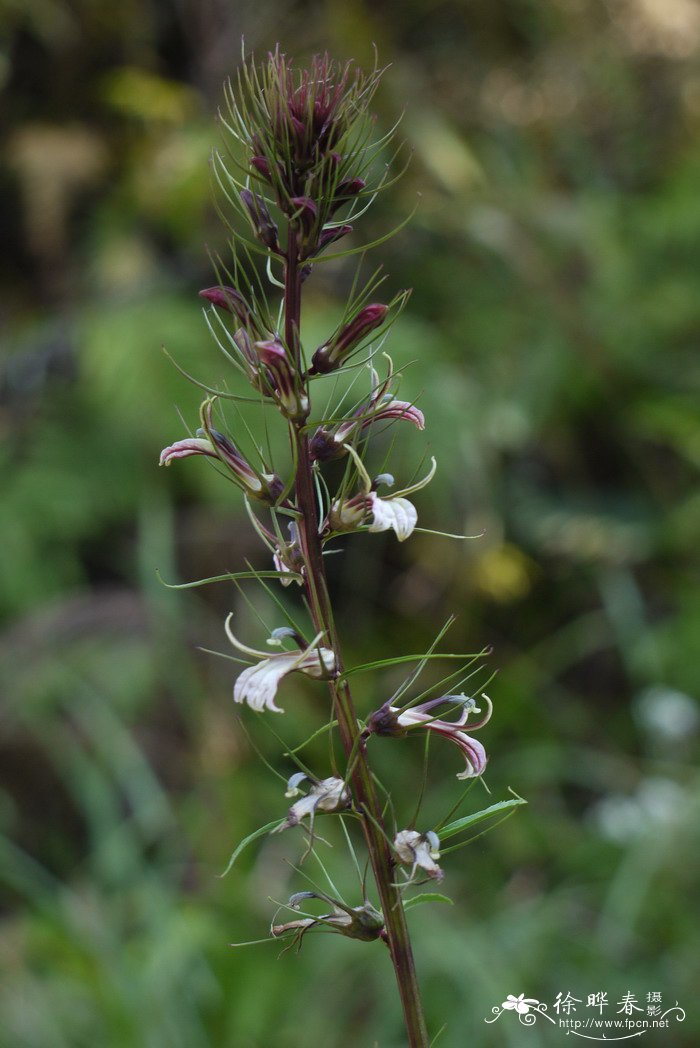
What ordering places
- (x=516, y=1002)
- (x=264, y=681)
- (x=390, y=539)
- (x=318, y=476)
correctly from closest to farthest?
(x=264, y=681) → (x=318, y=476) → (x=516, y=1002) → (x=390, y=539)

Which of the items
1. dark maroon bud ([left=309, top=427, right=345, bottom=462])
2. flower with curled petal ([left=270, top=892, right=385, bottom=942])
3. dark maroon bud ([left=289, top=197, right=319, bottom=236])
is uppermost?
dark maroon bud ([left=289, top=197, right=319, bottom=236])

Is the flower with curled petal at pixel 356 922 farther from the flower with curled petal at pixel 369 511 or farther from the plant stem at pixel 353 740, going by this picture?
the flower with curled petal at pixel 369 511

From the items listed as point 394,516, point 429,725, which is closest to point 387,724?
point 429,725

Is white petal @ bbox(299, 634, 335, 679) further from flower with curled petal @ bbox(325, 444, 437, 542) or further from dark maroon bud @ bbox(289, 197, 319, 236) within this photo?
dark maroon bud @ bbox(289, 197, 319, 236)

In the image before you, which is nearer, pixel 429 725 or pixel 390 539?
pixel 429 725

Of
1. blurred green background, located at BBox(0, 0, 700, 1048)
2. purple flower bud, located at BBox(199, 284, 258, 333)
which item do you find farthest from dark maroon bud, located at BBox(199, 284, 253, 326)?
blurred green background, located at BBox(0, 0, 700, 1048)

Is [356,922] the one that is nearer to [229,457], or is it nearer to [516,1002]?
[229,457]
